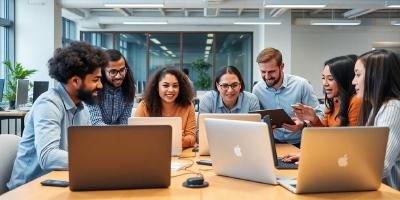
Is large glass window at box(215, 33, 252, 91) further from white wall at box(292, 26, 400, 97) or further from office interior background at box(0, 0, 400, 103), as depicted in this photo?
white wall at box(292, 26, 400, 97)

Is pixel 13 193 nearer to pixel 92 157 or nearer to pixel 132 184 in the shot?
pixel 92 157

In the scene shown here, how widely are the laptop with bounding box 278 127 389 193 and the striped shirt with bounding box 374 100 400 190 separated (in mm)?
226

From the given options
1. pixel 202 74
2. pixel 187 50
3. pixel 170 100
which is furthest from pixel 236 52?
pixel 170 100

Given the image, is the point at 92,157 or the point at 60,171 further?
the point at 60,171

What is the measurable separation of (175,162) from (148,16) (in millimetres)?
9578

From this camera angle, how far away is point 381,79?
204 cm

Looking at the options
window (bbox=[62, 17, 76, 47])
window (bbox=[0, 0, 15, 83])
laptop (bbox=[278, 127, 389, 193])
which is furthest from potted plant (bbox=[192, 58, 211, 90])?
laptop (bbox=[278, 127, 389, 193])

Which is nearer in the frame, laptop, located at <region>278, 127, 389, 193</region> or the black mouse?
laptop, located at <region>278, 127, 389, 193</region>

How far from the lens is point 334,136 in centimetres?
157

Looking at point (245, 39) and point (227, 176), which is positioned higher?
point (245, 39)

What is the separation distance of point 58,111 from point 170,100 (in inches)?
40.8

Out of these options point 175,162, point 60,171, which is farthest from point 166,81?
point 60,171

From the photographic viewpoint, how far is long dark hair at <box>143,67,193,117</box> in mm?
3000

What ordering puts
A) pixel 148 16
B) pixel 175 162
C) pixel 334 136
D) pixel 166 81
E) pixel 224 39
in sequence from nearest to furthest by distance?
pixel 334 136 → pixel 175 162 → pixel 166 81 → pixel 148 16 → pixel 224 39
